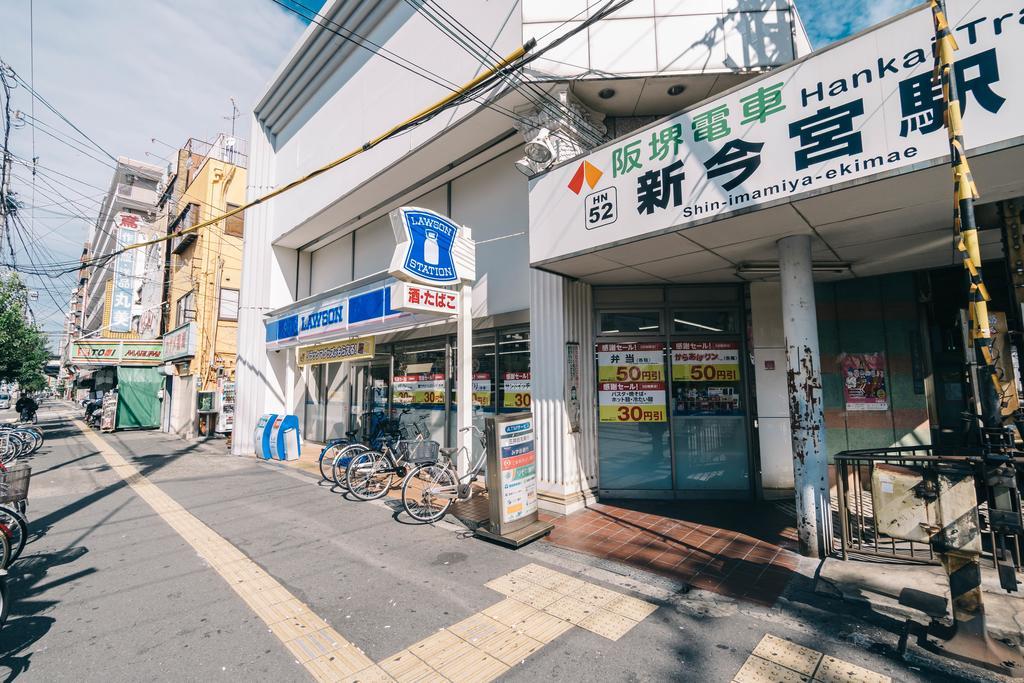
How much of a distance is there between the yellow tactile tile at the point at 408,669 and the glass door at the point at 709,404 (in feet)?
16.8

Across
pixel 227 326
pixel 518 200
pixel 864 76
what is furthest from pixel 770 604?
pixel 227 326

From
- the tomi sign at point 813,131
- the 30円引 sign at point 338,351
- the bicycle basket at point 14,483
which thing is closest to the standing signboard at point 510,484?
the tomi sign at point 813,131

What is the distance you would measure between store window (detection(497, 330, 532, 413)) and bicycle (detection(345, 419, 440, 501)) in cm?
154

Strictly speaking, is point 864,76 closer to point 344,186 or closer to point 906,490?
point 906,490

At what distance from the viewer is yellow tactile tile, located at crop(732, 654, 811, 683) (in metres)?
2.91

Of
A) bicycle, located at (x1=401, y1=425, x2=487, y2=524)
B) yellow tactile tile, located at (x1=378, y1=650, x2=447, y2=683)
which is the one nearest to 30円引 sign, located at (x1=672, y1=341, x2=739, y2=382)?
bicycle, located at (x1=401, y1=425, x2=487, y2=524)

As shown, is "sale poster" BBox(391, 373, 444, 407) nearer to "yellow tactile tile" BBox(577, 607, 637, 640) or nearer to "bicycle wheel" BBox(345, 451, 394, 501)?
"bicycle wheel" BBox(345, 451, 394, 501)

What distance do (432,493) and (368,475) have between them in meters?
1.93

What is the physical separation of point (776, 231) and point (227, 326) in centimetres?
2125

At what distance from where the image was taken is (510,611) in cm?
387

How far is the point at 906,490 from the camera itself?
11.4 feet

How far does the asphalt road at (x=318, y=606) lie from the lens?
10.3 ft

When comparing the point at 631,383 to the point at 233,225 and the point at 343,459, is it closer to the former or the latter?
the point at 343,459

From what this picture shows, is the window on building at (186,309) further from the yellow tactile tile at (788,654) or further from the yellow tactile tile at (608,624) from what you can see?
the yellow tactile tile at (788,654)
